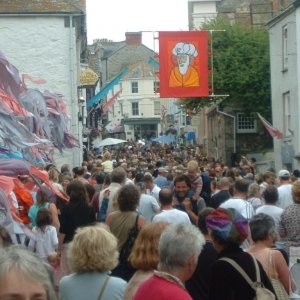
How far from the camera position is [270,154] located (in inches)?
1914

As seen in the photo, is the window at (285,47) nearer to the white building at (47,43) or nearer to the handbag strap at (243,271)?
the white building at (47,43)

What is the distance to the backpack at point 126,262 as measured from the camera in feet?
32.1

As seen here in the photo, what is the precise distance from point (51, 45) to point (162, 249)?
28489 millimetres

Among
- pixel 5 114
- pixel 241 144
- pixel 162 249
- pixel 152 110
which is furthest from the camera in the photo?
pixel 152 110

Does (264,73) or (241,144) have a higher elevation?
(264,73)

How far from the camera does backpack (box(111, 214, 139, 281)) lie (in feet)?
32.1

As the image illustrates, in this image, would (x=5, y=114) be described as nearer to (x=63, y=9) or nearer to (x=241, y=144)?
(x=63, y=9)

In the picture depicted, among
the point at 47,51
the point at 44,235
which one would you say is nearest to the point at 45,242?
the point at 44,235

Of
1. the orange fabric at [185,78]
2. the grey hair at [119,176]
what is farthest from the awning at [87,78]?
the grey hair at [119,176]

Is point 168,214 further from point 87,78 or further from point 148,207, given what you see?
point 87,78

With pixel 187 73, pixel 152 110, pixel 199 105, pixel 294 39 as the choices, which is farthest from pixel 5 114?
pixel 152 110

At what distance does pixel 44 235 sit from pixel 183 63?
66.3 ft

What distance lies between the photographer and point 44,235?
11992 millimetres

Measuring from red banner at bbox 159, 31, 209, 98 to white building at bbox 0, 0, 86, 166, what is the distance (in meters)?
3.67
